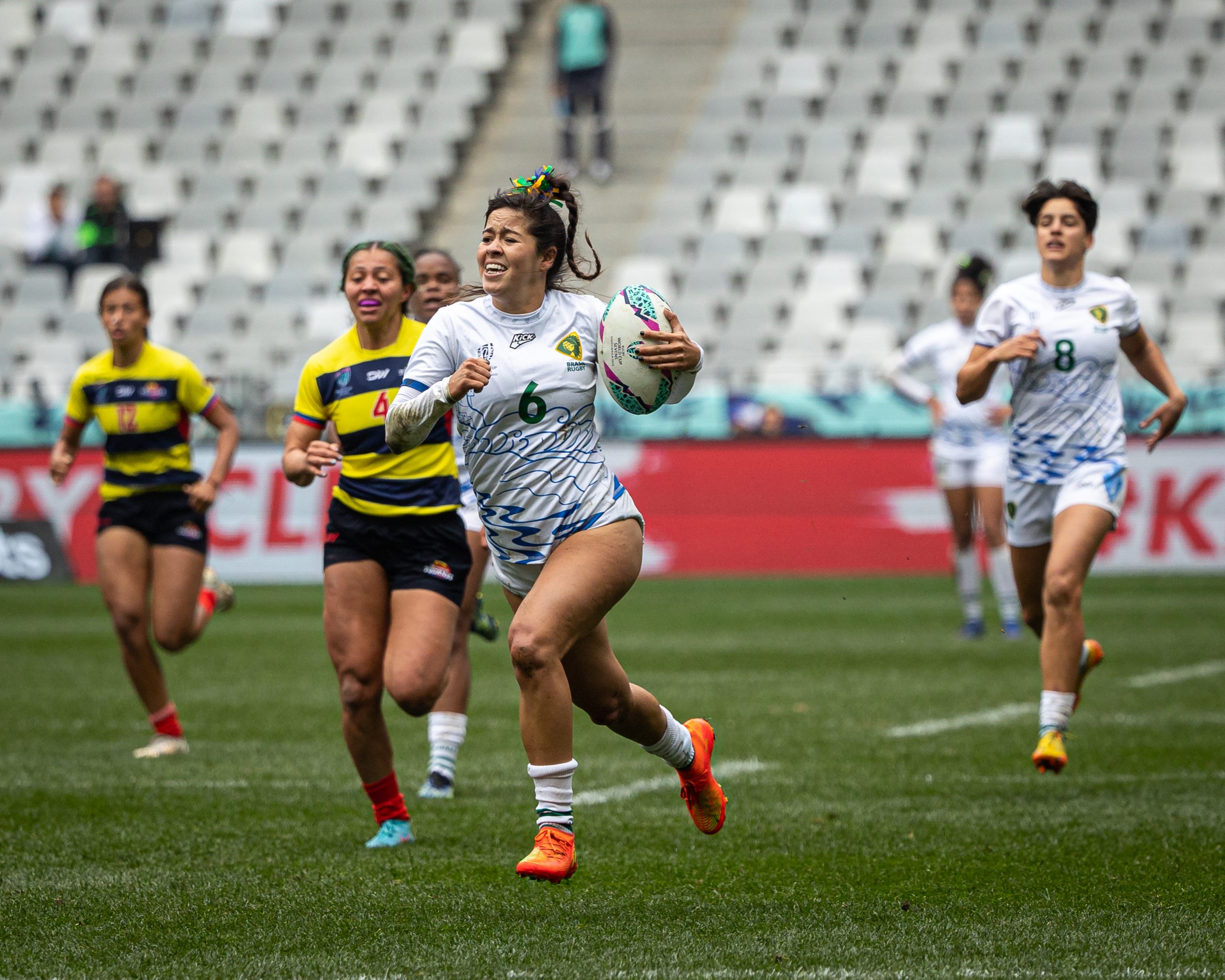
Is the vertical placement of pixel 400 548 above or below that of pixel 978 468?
above

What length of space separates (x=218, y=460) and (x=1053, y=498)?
4257 mm

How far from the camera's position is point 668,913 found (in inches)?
205

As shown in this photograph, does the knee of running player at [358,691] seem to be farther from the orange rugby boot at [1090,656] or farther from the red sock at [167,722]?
the orange rugby boot at [1090,656]

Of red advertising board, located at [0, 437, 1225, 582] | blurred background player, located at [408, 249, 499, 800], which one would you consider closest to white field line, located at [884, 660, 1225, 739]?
blurred background player, located at [408, 249, 499, 800]

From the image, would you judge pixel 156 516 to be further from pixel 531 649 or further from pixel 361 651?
pixel 531 649

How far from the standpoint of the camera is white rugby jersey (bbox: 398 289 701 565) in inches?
211

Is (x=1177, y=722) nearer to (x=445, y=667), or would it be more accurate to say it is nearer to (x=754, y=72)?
(x=445, y=667)

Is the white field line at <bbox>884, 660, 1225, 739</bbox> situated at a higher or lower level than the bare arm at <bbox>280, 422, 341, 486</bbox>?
lower

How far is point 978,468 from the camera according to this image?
13.5 metres

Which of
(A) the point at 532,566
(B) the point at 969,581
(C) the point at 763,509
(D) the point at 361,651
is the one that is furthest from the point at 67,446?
(C) the point at 763,509

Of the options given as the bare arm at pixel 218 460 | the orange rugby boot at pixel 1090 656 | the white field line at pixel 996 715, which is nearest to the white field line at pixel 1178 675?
the white field line at pixel 996 715

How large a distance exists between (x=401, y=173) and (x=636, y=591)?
1068 cm

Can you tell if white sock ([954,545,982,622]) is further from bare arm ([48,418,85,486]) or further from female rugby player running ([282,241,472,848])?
female rugby player running ([282,241,472,848])

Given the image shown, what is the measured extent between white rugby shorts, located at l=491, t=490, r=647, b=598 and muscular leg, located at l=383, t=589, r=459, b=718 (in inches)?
27.1
